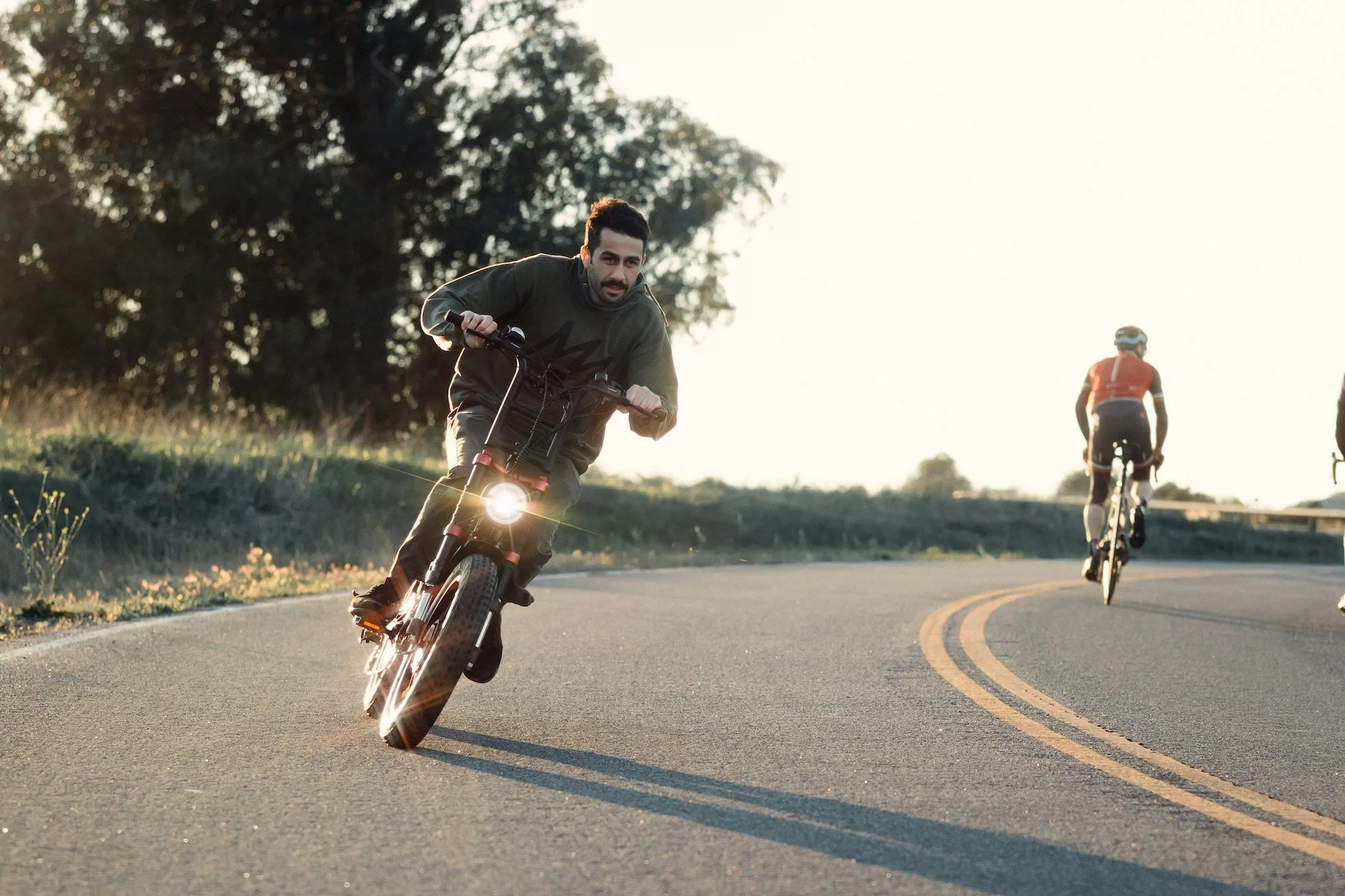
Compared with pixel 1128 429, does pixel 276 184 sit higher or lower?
higher

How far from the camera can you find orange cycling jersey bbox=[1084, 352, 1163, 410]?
13750 mm

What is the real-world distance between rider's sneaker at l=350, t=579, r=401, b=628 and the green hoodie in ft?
2.79

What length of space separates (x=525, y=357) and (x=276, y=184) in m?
26.2

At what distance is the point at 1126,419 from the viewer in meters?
13.7

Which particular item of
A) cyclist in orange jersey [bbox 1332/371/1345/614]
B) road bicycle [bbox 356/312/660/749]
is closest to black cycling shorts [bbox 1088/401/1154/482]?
cyclist in orange jersey [bbox 1332/371/1345/614]

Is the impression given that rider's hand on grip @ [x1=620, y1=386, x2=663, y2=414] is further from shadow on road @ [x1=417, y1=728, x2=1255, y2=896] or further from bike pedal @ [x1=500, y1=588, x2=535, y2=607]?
shadow on road @ [x1=417, y1=728, x2=1255, y2=896]

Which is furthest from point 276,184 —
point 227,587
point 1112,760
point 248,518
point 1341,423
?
point 1112,760

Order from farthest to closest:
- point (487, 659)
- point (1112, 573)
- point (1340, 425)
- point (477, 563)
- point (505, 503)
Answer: point (1112, 573) → point (1340, 425) → point (487, 659) → point (505, 503) → point (477, 563)

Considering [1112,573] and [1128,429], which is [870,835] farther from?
[1128,429]

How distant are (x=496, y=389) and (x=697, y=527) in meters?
17.0

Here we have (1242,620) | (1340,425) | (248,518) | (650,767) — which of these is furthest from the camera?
(248,518)

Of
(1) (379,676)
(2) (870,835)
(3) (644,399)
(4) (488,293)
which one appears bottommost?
(2) (870,835)

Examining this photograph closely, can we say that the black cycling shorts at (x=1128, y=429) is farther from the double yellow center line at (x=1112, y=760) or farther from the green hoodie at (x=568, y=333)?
the green hoodie at (x=568, y=333)

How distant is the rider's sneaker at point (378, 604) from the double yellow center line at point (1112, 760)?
260 cm
